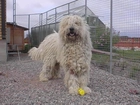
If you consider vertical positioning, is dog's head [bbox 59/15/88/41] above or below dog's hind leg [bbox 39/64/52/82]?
above

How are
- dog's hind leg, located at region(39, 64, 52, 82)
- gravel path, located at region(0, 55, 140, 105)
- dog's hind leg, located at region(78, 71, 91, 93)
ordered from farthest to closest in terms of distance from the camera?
dog's hind leg, located at region(39, 64, 52, 82), dog's hind leg, located at region(78, 71, 91, 93), gravel path, located at region(0, 55, 140, 105)

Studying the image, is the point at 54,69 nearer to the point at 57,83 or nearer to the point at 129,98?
the point at 57,83

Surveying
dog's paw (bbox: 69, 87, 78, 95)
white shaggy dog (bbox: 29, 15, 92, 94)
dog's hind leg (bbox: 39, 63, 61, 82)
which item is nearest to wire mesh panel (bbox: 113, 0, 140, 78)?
white shaggy dog (bbox: 29, 15, 92, 94)

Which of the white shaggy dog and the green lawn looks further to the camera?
the green lawn

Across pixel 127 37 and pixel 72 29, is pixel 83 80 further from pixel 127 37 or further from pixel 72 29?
pixel 127 37

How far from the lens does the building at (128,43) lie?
6.97m

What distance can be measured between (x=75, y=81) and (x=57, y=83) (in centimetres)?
103

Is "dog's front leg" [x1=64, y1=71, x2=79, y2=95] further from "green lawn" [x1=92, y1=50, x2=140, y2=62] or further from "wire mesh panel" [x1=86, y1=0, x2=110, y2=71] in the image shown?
"wire mesh panel" [x1=86, y1=0, x2=110, y2=71]

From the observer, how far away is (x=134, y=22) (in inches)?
276

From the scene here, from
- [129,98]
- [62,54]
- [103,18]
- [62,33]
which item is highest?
[103,18]

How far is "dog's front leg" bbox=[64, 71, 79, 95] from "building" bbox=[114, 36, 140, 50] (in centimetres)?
238

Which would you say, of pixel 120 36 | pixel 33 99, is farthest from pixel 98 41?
pixel 33 99

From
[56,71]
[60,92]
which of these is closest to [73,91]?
[60,92]

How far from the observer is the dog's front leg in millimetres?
5332
